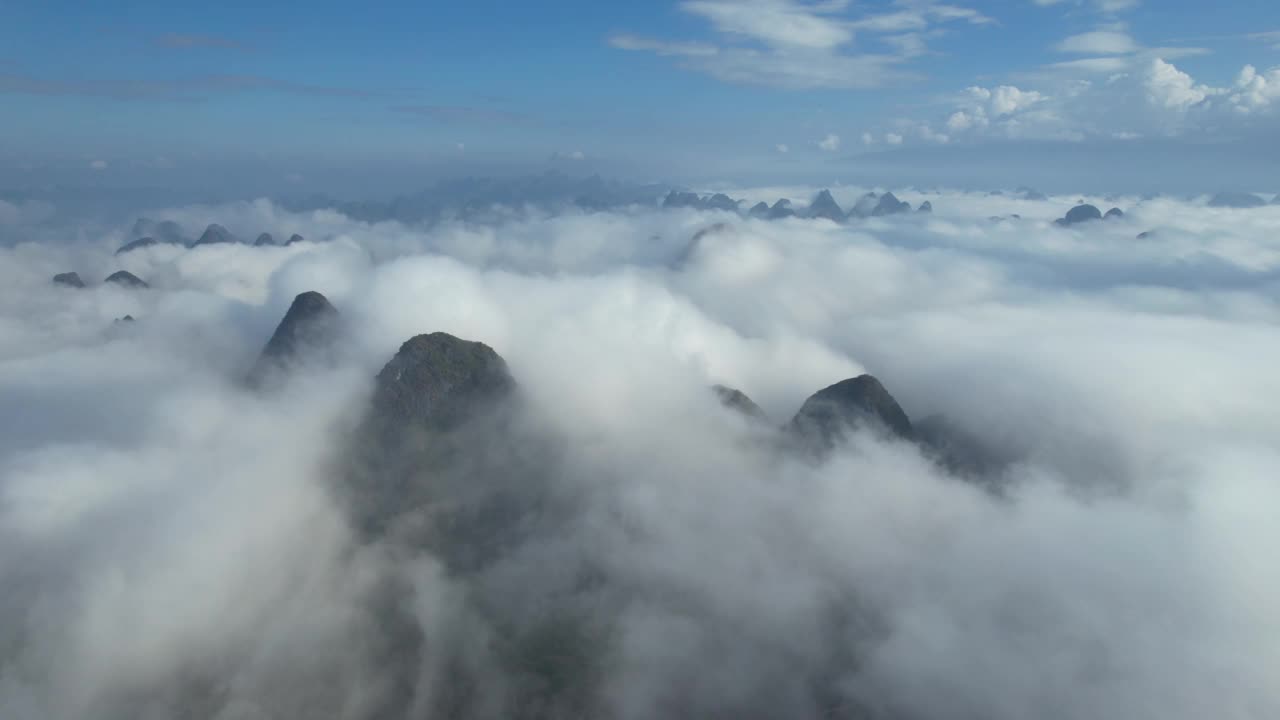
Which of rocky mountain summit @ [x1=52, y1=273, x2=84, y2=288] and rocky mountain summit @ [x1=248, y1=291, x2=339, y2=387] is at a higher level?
rocky mountain summit @ [x1=248, y1=291, x2=339, y2=387]

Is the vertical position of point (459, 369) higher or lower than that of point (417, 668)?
higher

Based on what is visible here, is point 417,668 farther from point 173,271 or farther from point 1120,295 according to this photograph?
point 173,271

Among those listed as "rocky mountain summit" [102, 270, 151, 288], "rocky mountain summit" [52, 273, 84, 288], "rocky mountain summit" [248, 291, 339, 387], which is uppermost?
"rocky mountain summit" [248, 291, 339, 387]

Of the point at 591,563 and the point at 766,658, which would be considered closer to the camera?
the point at 766,658

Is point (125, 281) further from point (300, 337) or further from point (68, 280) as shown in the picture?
point (300, 337)

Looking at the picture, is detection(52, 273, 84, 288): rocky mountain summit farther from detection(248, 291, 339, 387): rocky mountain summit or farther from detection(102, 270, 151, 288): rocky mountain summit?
detection(248, 291, 339, 387): rocky mountain summit

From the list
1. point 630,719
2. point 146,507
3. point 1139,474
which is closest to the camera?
point 630,719

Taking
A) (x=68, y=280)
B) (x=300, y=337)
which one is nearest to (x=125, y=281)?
(x=68, y=280)

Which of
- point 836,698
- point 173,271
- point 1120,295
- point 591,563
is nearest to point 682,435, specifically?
point 591,563

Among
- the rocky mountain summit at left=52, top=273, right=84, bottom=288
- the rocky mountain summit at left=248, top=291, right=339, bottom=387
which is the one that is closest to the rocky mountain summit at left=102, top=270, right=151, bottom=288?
the rocky mountain summit at left=52, top=273, right=84, bottom=288

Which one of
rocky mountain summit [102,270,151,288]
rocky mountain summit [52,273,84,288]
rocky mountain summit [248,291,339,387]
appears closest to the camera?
rocky mountain summit [248,291,339,387]

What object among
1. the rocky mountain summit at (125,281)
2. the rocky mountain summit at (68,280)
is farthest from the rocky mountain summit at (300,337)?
the rocky mountain summit at (68,280)
